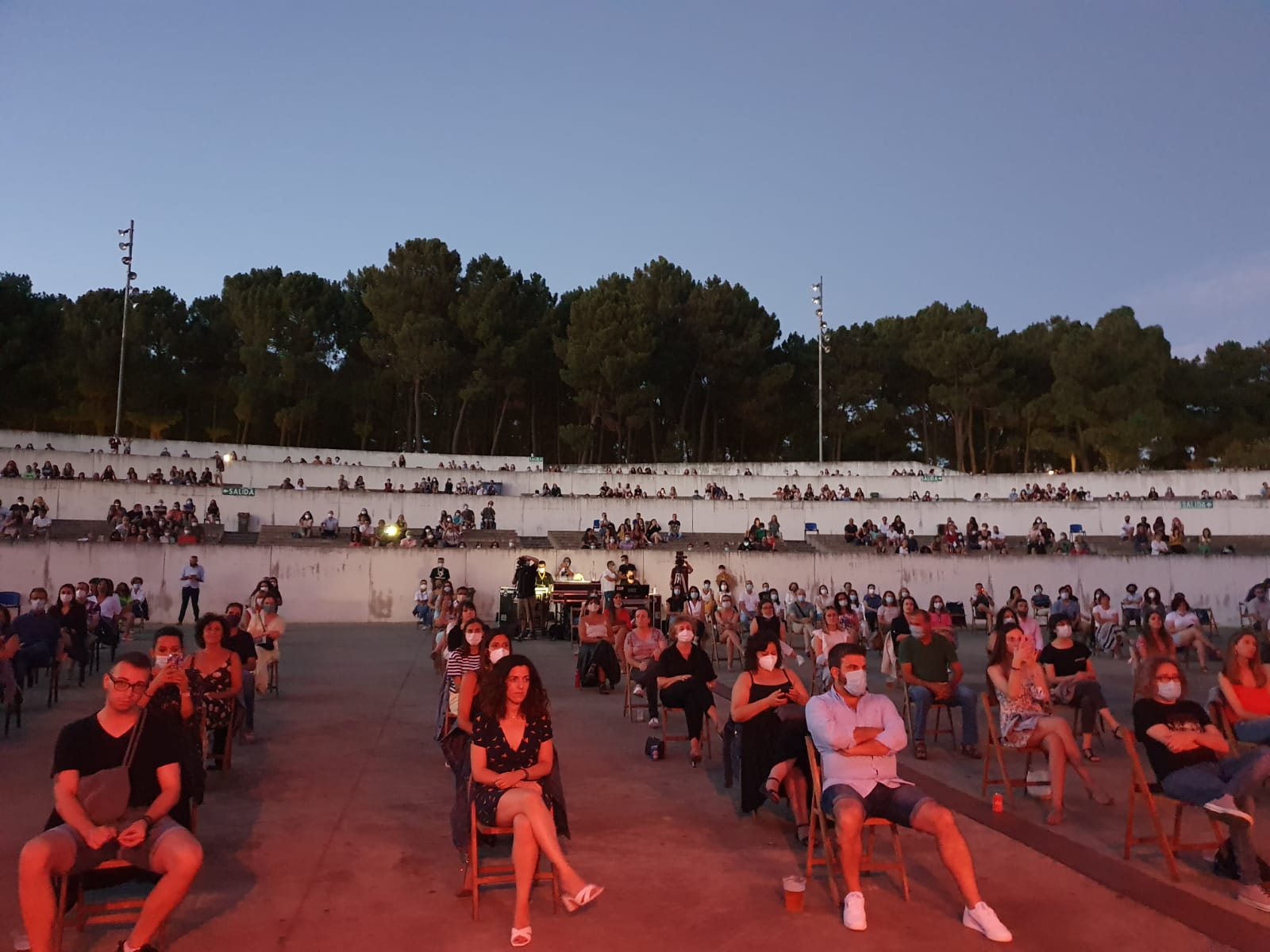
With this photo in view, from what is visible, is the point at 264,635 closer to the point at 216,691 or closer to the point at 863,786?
the point at 216,691

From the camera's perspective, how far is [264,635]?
1051 cm

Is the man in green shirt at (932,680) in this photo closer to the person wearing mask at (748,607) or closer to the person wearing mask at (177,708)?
the person wearing mask at (177,708)

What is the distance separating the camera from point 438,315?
4912cm

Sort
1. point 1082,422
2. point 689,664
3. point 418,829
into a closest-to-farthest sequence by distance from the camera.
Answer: point 418,829, point 689,664, point 1082,422

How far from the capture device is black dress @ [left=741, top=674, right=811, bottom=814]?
5.70 m

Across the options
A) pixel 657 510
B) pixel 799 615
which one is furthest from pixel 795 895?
pixel 657 510

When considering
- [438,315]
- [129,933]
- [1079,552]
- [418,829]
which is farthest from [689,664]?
[438,315]

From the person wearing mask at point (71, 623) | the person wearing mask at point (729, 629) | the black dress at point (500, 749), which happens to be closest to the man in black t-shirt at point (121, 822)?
the black dress at point (500, 749)

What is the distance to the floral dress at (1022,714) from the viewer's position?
6184 millimetres

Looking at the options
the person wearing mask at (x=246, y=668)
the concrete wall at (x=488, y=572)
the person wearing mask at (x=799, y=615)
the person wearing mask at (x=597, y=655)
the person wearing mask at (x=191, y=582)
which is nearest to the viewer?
the person wearing mask at (x=246, y=668)

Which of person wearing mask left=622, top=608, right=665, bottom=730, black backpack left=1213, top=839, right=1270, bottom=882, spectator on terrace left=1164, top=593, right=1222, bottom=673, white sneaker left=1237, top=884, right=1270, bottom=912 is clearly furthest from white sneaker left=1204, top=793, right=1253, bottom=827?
spectator on terrace left=1164, top=593, right=1222, bottom=673

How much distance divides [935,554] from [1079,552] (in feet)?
13.4

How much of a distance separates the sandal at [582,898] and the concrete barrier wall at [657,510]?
2611 cm

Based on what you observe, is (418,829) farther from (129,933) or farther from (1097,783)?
(1097,783)
